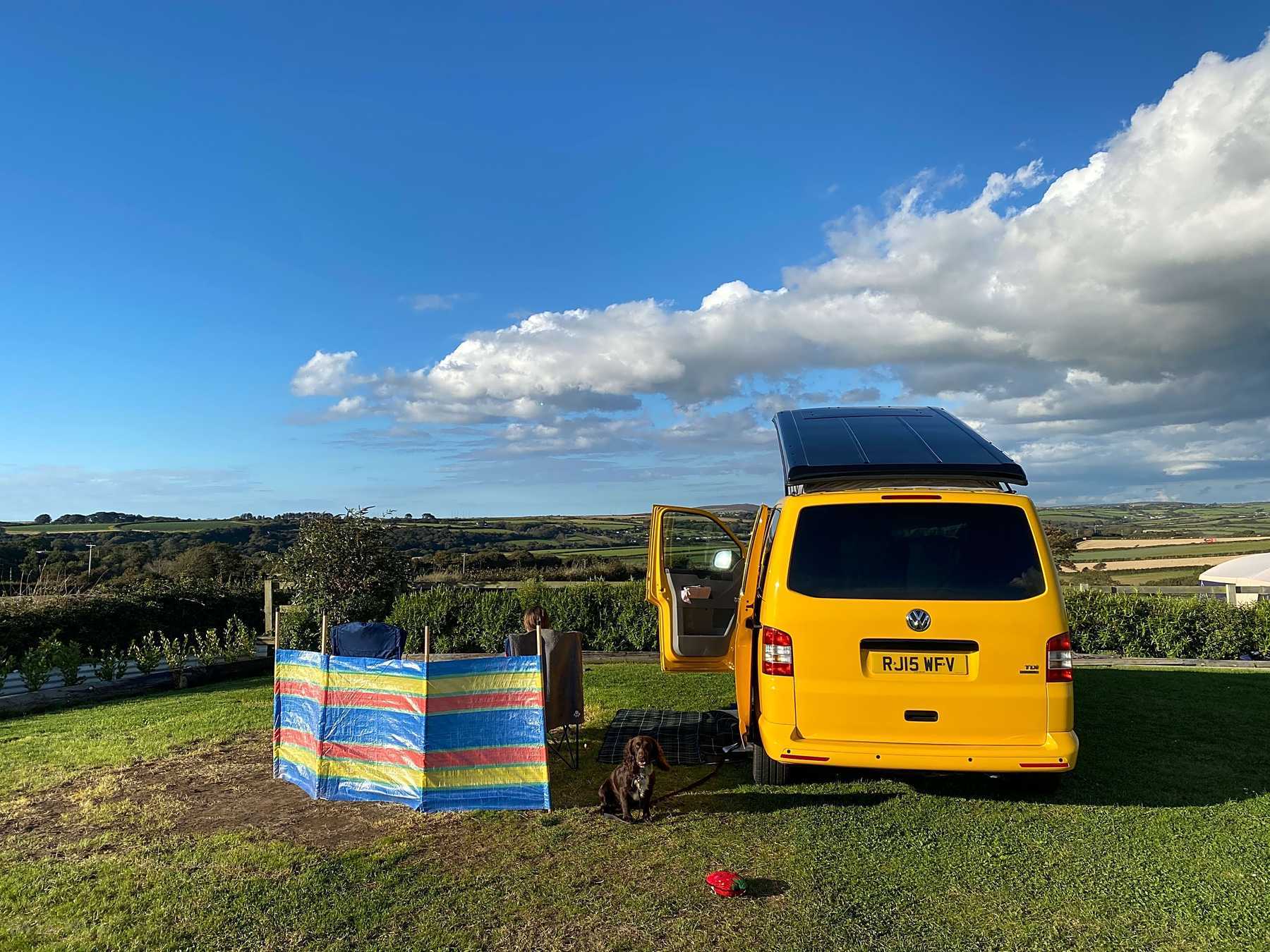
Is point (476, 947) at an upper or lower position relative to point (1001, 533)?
lower

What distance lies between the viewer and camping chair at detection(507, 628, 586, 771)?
6824 millimetres

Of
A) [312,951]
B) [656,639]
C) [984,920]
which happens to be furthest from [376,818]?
[656,639]

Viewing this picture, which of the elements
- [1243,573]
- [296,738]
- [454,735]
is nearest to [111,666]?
[296,738]

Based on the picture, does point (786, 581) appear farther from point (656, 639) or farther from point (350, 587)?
point (350, 587)

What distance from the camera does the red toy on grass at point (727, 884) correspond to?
4.05m

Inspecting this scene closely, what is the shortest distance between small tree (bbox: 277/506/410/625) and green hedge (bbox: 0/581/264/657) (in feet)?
9.01

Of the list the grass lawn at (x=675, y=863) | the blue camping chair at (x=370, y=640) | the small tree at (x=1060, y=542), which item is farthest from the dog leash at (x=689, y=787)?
the small tree at (x=1060, y=542)

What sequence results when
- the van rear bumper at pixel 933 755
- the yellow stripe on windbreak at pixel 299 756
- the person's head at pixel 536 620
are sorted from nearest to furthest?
the van rear bumper at pixel 933 755 → the yellow stripe on windbreak at pixel 299 756 → the person's head at pixel 536 620

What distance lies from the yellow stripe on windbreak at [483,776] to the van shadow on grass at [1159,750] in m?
2.70

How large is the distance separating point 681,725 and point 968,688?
395 cm

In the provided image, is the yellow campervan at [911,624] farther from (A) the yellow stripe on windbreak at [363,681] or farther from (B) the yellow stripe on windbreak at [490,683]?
(A) the yellow stripe on windbreak at [363,681]

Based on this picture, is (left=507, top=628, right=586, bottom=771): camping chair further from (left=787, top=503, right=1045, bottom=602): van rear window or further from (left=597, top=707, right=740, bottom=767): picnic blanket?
(left=787, top=503, right=1045, bottom=602): van rear window

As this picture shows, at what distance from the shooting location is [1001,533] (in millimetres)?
4984

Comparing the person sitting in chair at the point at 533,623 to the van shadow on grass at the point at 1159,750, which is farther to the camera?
the person sitting in chair at the point at 533,623
